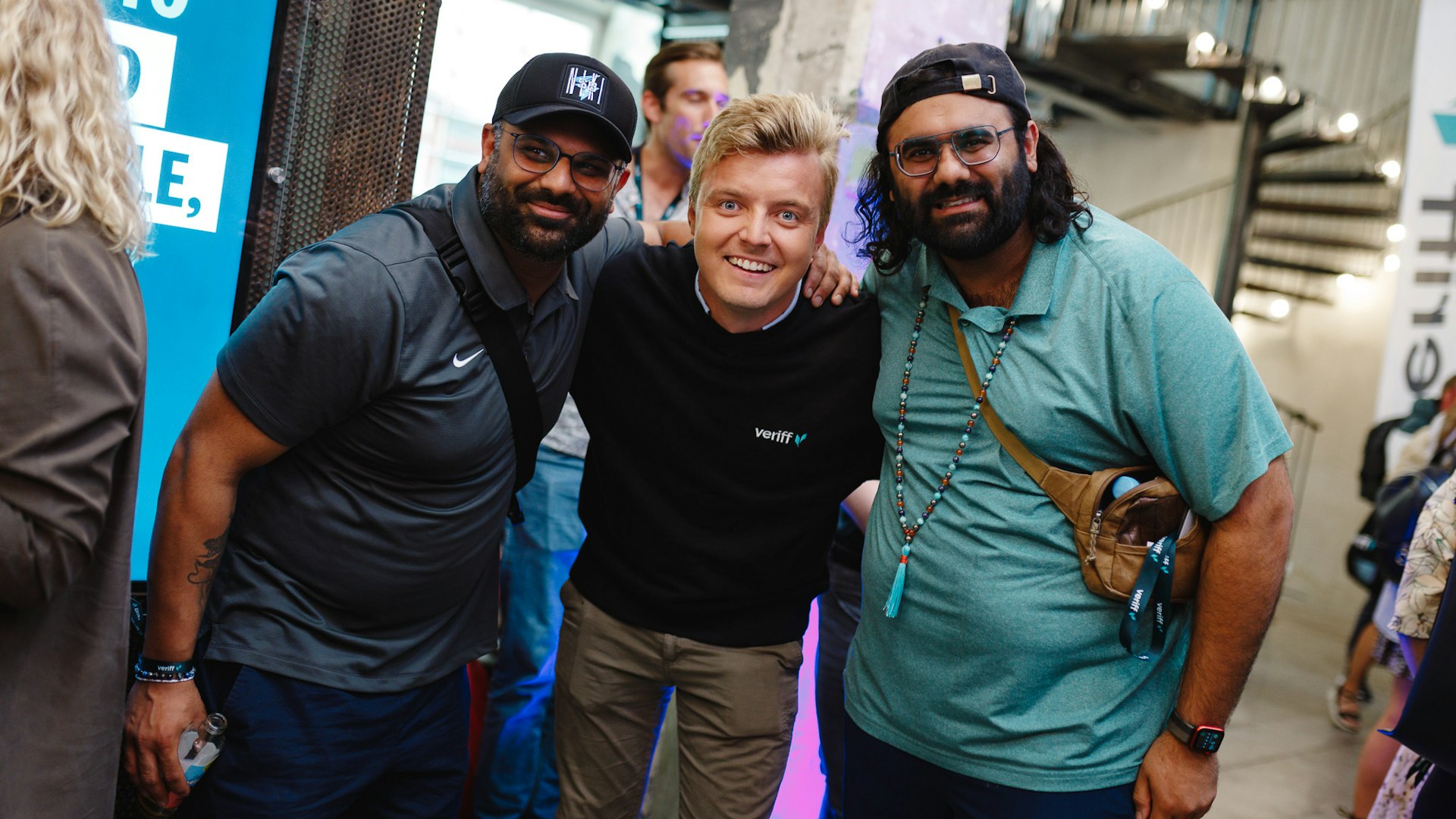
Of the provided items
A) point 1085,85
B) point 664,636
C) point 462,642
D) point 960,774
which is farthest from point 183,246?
point 1085,85

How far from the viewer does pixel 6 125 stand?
1.26 metres

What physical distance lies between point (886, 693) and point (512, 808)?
4.99ft

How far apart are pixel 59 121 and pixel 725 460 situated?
127 centimetres

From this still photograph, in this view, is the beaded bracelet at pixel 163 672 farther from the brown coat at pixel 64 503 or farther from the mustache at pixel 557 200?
the mustache at pixel 557 200

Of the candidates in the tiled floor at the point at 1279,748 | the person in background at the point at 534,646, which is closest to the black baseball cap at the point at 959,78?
the person in background at the point at 534,646

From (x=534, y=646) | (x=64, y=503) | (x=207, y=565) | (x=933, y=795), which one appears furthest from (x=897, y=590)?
(x=534, y=646)

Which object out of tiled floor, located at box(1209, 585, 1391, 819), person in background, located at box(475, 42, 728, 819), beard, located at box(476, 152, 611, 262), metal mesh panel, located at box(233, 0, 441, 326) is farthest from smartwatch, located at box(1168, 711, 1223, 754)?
tiled floor, located at box(1209, 585, 1391, 819)

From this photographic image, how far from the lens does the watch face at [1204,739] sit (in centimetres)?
Result: 179

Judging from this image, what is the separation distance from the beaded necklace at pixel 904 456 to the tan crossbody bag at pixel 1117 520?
8cm

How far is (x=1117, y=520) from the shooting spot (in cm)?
177

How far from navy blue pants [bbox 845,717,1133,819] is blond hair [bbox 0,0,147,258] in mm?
1545

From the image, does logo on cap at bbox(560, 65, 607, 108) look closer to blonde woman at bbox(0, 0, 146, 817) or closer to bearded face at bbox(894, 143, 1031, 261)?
bearded face at bbox(894, 143, 1031, 261)

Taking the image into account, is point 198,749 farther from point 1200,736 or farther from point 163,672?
point 1200,736

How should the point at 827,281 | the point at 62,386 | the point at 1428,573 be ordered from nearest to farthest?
the point at 62,386
the point at 827,281
the point at 1428,573
